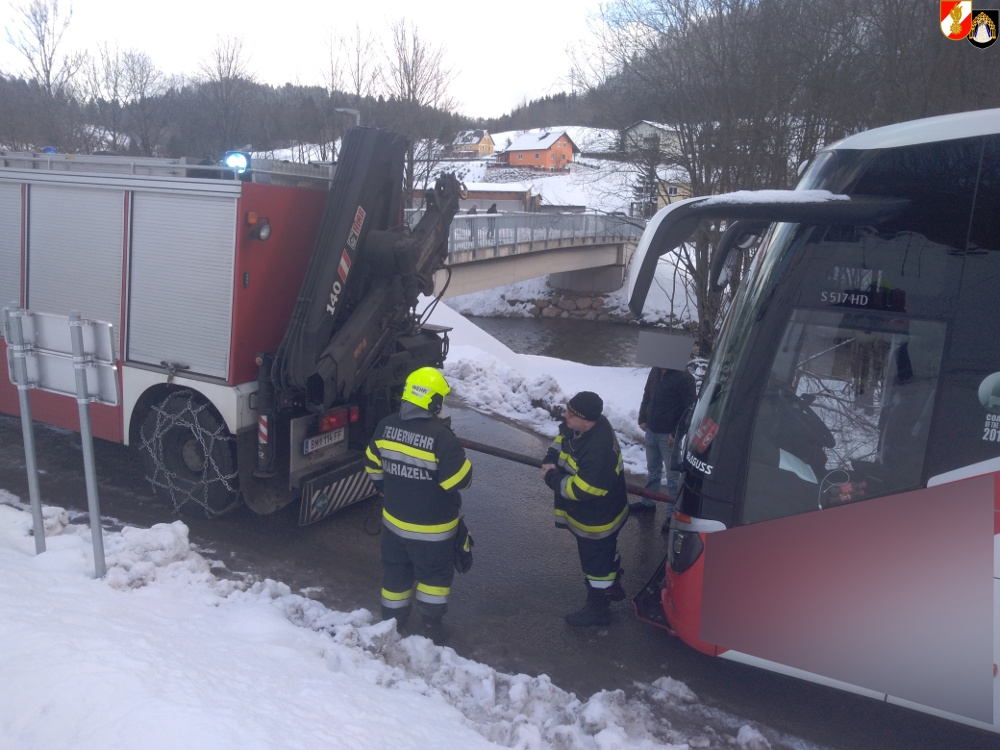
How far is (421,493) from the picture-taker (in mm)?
4340

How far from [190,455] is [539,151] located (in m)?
96.1

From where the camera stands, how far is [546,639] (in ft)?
15.5

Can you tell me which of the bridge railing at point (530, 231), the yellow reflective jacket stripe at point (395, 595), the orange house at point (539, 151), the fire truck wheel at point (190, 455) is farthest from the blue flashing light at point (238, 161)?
the orange house at point (539, 151)

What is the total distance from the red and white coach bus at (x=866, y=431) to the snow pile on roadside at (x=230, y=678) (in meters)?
0.87

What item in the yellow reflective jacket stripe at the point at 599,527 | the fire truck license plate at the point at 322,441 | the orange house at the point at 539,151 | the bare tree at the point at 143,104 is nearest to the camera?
the yellow reflective jacket stripe at the point at 599,527

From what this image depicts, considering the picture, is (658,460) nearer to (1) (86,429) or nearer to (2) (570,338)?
(1) (86,429)

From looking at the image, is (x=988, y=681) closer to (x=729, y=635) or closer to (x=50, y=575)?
(x=729, y=635)

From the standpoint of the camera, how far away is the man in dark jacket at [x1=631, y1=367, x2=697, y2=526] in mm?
6637

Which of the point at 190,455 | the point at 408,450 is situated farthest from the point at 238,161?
the point at 408,450

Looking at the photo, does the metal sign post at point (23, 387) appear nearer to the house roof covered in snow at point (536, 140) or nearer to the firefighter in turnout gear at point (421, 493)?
the firefighter in turnout gear at point (421, 493)

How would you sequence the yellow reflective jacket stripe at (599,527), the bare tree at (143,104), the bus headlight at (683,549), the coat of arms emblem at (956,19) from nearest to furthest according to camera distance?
the bus headlight at (683,549), the yellow reflective jacket stripe at (599,527), the coat of arms emblem at (956,19), the bare tree at (143,104)

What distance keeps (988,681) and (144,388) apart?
20.2 ft

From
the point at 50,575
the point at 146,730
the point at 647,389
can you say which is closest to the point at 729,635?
the point at 146,730

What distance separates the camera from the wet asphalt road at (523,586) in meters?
4.06
